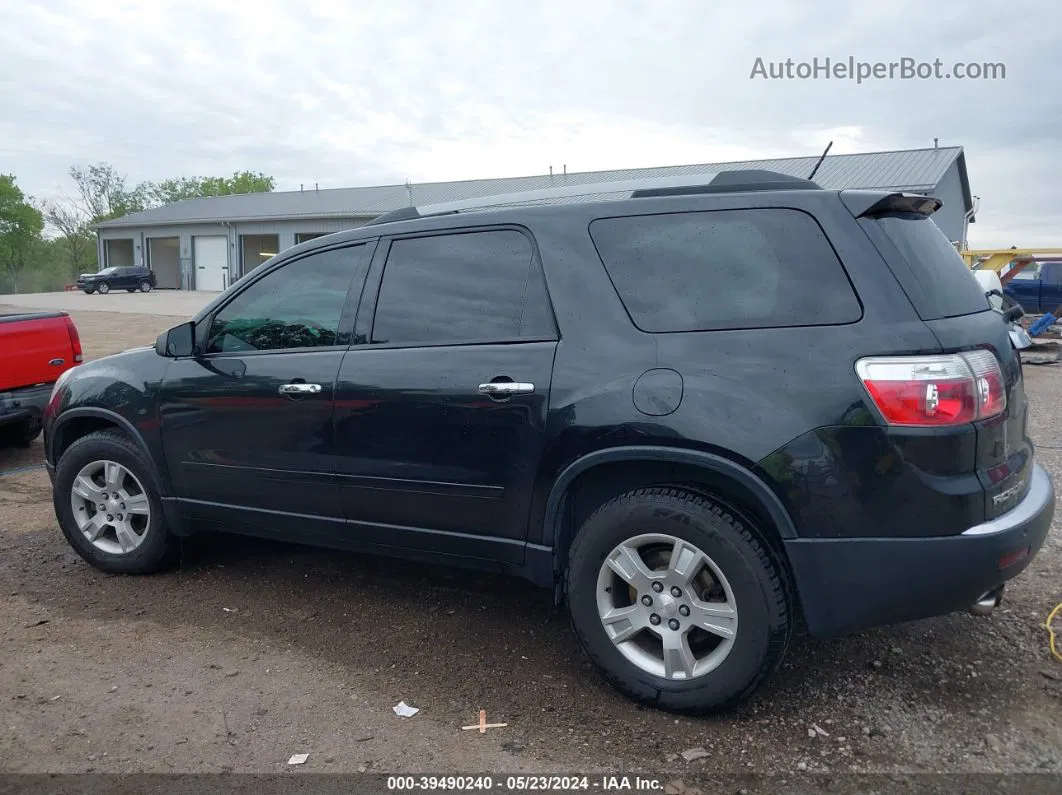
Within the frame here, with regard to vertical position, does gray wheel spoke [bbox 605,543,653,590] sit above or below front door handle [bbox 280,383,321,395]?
below

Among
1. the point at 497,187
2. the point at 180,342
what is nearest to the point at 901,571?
the point at 180,342

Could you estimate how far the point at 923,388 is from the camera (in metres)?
2.67

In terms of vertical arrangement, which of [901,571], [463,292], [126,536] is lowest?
[126,536]

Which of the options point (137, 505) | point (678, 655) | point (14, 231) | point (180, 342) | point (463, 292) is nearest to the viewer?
point (678, 655)

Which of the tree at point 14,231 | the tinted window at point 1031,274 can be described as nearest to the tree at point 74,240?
the tree at point 14,231

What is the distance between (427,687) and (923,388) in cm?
212

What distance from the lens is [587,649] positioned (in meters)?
3.18

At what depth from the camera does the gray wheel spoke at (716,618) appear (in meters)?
2.89

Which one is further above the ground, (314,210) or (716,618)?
(314,210)

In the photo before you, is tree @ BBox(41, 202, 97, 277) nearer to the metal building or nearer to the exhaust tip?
the metal building

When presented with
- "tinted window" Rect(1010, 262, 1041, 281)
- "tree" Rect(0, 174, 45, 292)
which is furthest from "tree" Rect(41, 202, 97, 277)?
"tinted window" Rect(1010, 262, 1041, 281)

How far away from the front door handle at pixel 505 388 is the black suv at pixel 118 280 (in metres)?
42.2

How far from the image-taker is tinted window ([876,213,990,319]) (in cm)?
285

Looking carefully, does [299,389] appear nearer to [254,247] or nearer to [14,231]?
[254,247]
